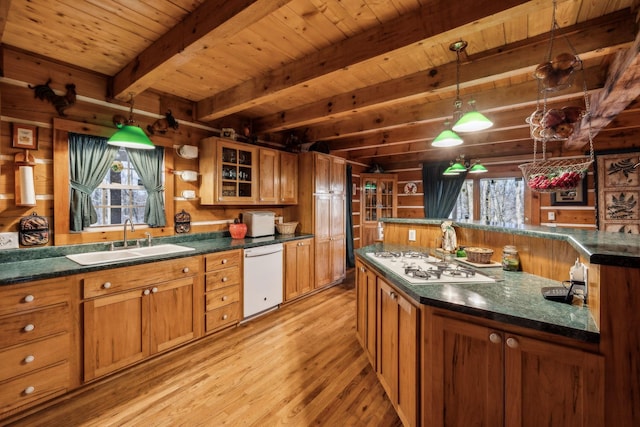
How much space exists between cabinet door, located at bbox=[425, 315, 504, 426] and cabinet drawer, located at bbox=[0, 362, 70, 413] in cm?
238

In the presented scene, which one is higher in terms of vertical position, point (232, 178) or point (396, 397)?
point (232, 178)

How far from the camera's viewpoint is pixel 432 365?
1.32m

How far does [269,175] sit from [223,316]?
1.88m

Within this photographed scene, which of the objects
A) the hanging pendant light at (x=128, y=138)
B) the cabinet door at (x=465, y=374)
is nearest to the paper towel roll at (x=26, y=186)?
the hanging pendant light at (x=128, y=138)

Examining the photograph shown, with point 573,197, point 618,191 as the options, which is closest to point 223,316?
point 573,197

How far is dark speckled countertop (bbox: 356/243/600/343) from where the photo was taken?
1046 mm

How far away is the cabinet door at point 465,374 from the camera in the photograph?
1.18m

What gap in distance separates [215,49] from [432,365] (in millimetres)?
2593

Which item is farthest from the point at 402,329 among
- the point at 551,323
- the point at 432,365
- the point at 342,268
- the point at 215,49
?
the point at 342,268

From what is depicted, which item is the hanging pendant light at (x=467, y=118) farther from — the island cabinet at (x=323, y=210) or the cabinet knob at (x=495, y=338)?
the island cabinet at (x=323, y=210)

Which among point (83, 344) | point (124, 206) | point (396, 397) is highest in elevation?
point (124, 206)

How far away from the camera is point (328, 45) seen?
6.86 ft

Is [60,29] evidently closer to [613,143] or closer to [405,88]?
[405,88]

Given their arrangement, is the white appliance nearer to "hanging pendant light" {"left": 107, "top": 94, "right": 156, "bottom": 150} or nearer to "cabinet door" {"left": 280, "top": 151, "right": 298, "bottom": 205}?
"cabinet door" {"left": 280, "top": 151, "right": 298, "bottom": 205}
